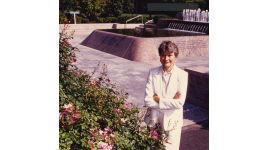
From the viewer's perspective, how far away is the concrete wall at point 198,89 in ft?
22.4

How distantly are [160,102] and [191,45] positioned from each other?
12541mm

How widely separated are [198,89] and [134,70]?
4.46m

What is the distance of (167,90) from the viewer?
2.94 m

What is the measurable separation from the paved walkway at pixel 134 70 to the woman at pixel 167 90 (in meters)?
2.51

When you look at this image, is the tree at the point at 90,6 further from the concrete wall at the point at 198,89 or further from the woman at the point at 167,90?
the woman at the point at 167,90


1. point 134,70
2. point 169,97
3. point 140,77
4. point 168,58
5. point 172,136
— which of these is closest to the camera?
point 168,58

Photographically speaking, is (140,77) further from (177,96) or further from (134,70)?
(177,96)

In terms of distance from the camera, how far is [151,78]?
2.98 m

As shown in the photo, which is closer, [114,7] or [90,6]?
[90,6]

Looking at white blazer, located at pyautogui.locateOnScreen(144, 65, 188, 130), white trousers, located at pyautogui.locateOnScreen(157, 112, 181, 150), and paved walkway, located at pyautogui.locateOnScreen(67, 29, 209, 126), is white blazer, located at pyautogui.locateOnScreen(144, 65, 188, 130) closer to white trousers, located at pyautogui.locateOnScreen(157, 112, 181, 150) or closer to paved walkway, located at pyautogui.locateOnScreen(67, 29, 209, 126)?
white trousers, located at pyautogui.locateOnScreen(157, 112, 181, 150)

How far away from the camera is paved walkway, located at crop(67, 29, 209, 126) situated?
6750 mm

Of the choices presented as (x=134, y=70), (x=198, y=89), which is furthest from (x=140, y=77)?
(x=198, y=89)

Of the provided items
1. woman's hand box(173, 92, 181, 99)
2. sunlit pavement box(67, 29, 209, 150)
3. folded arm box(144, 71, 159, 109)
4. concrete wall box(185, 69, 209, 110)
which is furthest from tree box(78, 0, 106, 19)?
woman's hand box(173, 92, 181, 99)
